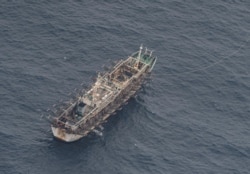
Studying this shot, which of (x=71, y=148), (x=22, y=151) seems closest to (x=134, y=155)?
(x=71, y=148)

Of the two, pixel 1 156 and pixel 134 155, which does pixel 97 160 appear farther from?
pixel 1 156

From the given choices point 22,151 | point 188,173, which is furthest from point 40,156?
point 188,173

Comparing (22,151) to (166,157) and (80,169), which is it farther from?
(166,157)

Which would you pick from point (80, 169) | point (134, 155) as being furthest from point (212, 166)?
point (80, 169)

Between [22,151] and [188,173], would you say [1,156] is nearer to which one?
[22,151]

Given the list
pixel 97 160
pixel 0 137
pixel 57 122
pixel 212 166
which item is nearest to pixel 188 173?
pixel 212 166

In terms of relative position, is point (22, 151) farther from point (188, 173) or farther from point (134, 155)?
point (188, 173)
